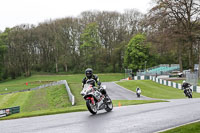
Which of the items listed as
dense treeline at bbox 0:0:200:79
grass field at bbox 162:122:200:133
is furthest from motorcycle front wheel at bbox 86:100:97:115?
dense treeline at bbox 0:0:200:79

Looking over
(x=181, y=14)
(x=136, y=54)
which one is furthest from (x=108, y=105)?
(x=136, y=54)

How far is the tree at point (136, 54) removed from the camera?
79000 millimetres

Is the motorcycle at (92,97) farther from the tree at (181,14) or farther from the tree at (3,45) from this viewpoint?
the tree at (3,45)

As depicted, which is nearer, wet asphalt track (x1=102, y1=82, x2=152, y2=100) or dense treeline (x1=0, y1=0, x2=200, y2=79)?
wet asphalt track (x1=102, y1=82, x2=152, y2=100)

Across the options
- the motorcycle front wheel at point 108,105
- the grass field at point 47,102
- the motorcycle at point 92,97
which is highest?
the motorcycle at point 92,97

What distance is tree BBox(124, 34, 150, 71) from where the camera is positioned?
3110 inches

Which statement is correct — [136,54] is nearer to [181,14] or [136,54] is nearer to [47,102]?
[181,14]

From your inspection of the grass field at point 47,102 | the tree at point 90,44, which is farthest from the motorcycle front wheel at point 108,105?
the tree at point 90,44

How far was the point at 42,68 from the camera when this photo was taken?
9419 cm

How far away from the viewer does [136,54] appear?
3155 inches

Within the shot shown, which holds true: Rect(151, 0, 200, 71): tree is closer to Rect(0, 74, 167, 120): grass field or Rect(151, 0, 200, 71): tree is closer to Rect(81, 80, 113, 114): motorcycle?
Rect(0, 74, 167, 120): grass field

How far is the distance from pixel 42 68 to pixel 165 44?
179 feet

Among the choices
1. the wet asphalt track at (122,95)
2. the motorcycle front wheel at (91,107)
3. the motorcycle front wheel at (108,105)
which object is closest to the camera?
the motorcycle front wheel at (91,107)

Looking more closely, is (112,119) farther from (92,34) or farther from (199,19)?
(92,34)
